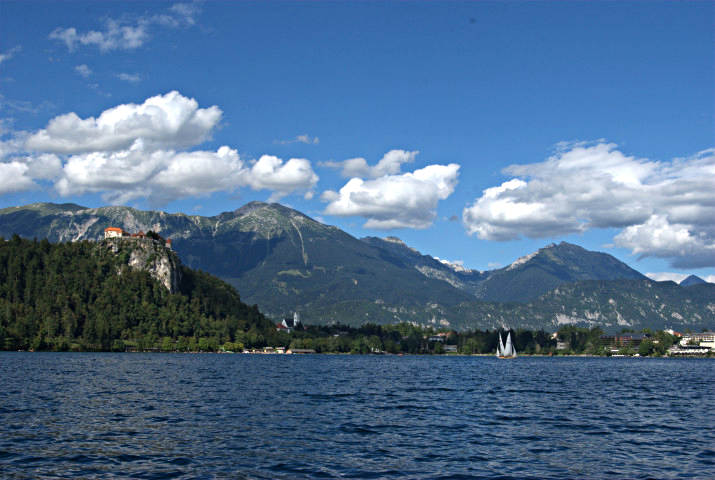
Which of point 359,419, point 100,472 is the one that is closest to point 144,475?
point 100,472

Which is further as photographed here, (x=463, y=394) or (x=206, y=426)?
(x=463, y=394)

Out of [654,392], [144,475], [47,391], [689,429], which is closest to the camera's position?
[144,475]

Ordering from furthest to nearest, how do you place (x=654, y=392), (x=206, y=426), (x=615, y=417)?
(x=654, y=392)
(x=615, y=417)
(x=206, y=426)

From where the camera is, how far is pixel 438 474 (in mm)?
45719

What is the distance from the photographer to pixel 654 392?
124 metres

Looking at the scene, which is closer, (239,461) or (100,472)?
(100,472)

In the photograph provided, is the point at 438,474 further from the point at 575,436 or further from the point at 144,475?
the point at 575,436

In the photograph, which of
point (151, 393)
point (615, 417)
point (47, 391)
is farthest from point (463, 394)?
point (47, 391)

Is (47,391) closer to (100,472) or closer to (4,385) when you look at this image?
(4,385)

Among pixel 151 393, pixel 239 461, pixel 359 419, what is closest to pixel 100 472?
pixel 239 461

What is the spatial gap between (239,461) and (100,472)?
9.60m

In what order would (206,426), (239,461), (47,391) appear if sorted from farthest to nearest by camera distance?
(47,391) → (206,426) → (239,461)

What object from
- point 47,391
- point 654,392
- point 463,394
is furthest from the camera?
point 654,392

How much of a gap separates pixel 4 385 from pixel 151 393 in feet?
82.8
